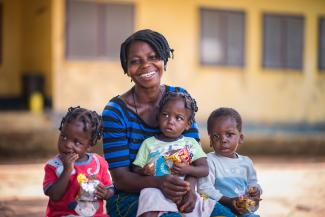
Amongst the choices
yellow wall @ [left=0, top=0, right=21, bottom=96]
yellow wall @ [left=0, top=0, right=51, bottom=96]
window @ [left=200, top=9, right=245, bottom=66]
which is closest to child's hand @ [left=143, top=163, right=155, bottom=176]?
window @ [left=200, top=9, right=245, bottom=66]

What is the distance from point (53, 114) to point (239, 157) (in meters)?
8.11

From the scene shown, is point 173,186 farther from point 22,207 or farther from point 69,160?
point 22,207

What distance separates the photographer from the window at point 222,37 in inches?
495

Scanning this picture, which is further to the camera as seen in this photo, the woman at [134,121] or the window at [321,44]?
the window at [321,44]

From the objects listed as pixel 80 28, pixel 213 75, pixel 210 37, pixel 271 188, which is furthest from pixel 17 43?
pixel 271 188

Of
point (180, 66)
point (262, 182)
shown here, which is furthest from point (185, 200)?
point (180, 66)

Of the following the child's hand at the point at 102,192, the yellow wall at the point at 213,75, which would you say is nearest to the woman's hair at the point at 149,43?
the child's hand at the point at 102,192

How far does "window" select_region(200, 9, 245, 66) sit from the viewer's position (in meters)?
12.6

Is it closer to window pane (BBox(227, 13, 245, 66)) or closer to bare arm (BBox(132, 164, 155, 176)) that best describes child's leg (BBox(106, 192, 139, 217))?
bare arm (BBox(132, 164, 155, 176))

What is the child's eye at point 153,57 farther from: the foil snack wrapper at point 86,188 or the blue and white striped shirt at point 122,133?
the foil snack wrapper at point 86,188

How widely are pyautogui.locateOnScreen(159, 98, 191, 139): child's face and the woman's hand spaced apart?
305 millimetres

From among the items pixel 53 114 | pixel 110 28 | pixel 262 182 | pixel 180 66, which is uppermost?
pixel 110 28

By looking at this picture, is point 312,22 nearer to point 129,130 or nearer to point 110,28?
point 110,28

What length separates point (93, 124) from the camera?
313 centimetres
